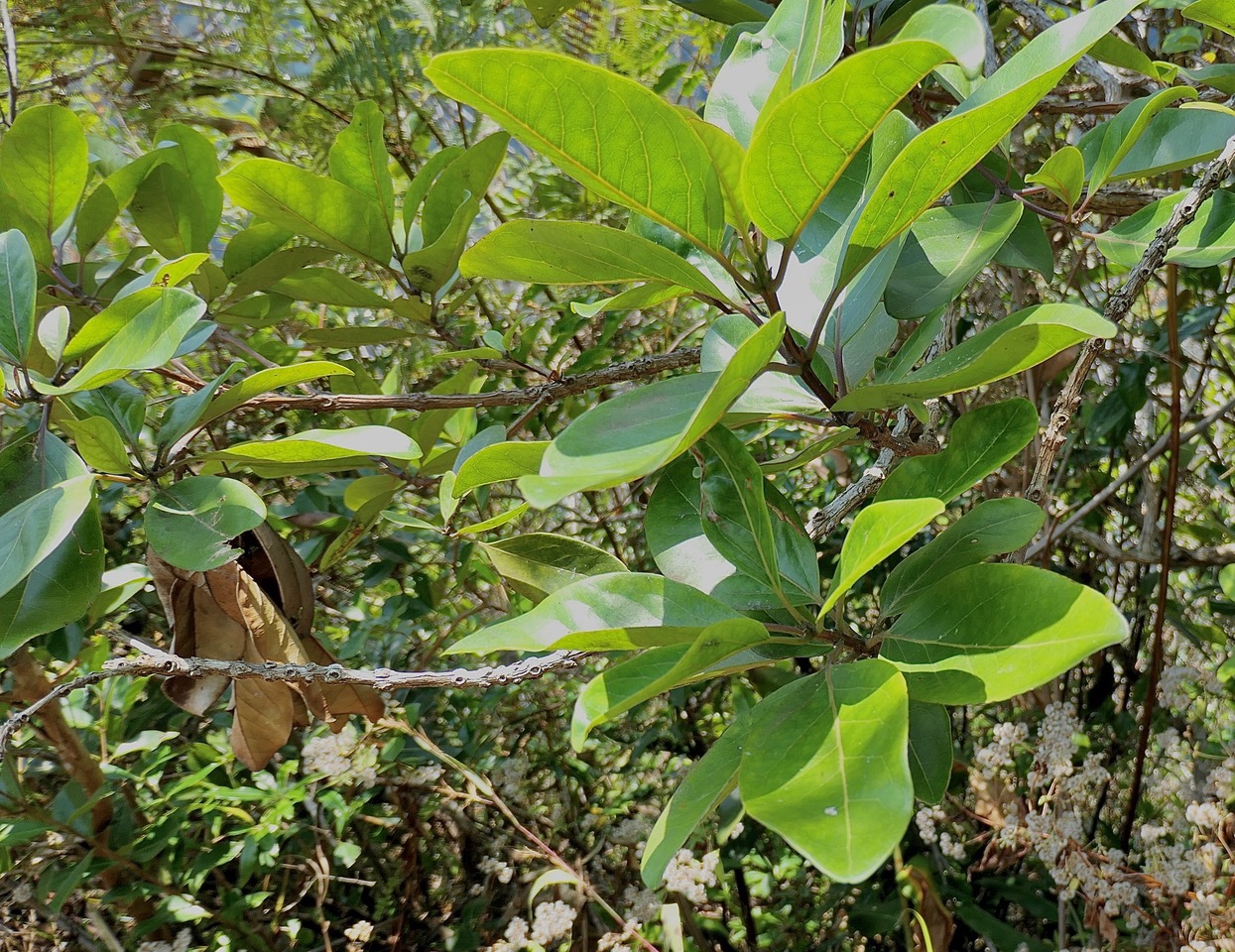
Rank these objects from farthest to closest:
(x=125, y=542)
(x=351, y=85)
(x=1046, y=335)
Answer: (x=125, y=542) < (x=351, y=85) < (x=1046, y=335)

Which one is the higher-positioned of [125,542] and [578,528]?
[125,542]

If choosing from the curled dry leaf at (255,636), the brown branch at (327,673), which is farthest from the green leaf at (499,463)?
the curled dry leaf at (255,636)

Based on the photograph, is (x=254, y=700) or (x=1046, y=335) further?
(x=254, y=700)

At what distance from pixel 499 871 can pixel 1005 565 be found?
1312 millimetres

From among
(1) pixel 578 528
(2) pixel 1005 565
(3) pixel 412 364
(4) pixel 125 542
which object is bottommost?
(1) pixel 578 528

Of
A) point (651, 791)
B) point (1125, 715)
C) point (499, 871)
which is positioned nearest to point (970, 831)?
point (1125, 715)

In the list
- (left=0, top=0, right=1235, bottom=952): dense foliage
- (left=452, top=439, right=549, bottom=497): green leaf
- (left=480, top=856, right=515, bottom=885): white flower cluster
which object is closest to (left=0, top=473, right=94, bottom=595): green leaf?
(left=0, top=0, right=1235, bottom=952): dense foliage

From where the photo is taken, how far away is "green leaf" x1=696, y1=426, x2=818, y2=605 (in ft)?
1.62

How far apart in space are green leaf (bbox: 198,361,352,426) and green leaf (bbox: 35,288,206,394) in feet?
0.25

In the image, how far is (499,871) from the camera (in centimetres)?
152

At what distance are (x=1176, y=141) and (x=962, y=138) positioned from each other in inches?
13.9

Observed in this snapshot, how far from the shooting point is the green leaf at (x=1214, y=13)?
637 mm

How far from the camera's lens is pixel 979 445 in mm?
500

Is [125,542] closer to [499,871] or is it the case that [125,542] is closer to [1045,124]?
[499,871]
